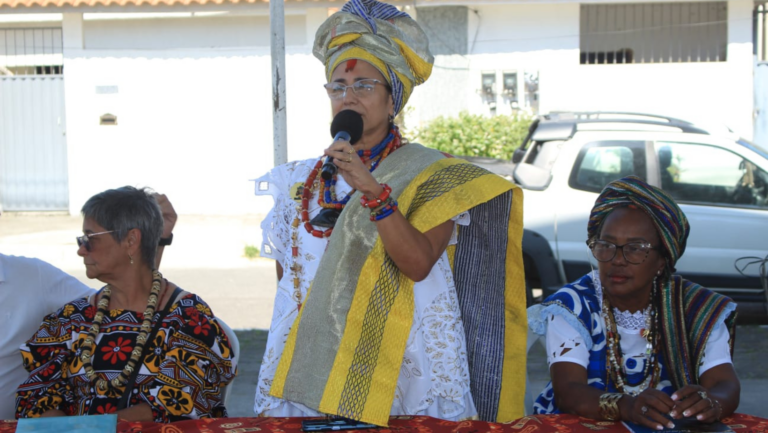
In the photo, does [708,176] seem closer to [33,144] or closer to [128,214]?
[128,214]

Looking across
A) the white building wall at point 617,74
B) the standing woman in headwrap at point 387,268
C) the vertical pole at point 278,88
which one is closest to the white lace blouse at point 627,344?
the standing woman in headwrap at point 387,268

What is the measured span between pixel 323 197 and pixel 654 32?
481 inches

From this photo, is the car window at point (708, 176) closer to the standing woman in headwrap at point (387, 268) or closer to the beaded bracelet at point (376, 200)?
the standing woman in headwrap at point (387, 268)

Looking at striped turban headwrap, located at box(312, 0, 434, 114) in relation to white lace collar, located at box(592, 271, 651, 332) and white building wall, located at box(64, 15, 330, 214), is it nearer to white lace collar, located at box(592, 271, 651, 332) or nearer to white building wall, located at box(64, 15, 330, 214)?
white lace collar, located at box(592, 271, 651, 332)

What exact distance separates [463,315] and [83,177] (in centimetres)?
1184

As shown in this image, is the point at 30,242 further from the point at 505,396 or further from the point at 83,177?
the point at 505,396

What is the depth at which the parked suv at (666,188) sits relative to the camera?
6.49 m

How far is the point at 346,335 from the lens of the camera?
2268mm

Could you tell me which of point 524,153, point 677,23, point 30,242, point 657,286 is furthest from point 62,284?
point 677,23

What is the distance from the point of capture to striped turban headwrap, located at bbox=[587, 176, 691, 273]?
266 cm

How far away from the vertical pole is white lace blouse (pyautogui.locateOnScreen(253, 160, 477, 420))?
1.70 metres

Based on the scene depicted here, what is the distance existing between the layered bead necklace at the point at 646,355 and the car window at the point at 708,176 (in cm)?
419

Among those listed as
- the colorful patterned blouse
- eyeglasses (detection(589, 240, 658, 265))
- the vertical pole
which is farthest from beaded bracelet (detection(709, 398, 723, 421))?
the vertical pole

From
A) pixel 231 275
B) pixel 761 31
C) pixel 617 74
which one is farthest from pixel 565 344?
pixel 761 31
